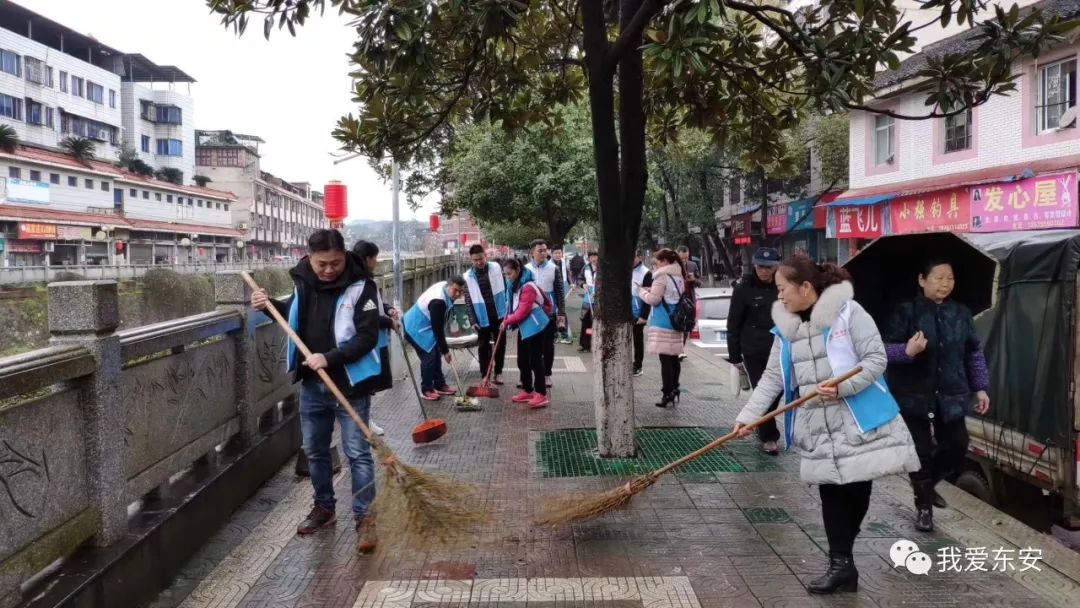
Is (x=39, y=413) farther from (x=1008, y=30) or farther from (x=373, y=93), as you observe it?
(x=1008, y=30)

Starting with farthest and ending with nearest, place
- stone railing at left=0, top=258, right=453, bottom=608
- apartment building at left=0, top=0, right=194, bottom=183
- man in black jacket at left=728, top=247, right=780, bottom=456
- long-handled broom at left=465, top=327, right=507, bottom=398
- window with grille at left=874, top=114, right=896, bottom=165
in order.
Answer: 1. apartment building at left=0, top=0, right=194, bottom=183
2. window with grille at left=874, top=114, right=896, bottom=165
3. long-handled broom at left=465, top=327, right=507, bottom=398
4. man in black jacket at left=728, top=247, right=780, bottom=456
5. stone railing at left=0, top=258, right=453, bottom=608

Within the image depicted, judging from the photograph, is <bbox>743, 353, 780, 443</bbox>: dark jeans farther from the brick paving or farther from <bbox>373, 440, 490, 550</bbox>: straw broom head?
<bbox>373, 440, 490, 550</bbox>: straw broom head

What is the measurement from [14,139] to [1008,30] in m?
47.8

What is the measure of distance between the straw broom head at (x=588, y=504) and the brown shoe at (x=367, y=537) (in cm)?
91

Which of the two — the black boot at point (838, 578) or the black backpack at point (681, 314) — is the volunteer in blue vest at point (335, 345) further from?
the black backpack at point (681, 314)

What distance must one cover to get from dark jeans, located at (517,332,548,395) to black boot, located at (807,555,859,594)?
495 centimetres

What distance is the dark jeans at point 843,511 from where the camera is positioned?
382 centimetres

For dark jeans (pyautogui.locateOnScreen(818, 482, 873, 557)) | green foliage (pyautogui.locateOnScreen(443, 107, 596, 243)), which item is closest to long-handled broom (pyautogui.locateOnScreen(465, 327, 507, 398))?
dark jeans (pyautogui.locateOnScreen(818, 482, 873, 557))

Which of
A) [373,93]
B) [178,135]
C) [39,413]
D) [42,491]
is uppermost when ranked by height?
[178,135]

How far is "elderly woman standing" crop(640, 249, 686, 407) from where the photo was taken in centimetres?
827

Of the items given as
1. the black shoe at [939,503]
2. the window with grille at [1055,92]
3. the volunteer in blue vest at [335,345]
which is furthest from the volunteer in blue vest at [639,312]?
the window with grille at [1055,92]

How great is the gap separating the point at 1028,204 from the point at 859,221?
656cm

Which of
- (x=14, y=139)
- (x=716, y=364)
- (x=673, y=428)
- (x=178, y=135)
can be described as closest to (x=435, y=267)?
(x=716, y=364)

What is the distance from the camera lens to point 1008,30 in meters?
5.15
